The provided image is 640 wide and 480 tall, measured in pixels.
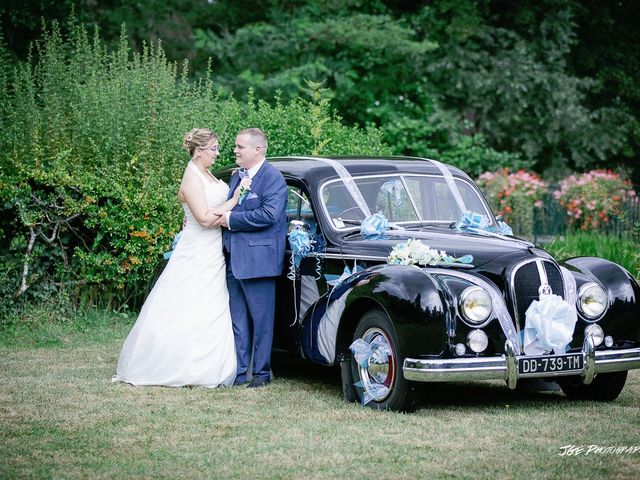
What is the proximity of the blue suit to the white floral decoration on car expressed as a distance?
114 cm

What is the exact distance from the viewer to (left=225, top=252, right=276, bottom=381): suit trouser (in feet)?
27.2

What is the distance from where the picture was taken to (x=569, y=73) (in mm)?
24531

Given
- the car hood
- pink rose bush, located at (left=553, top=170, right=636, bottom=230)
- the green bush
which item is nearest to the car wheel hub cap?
the car hood

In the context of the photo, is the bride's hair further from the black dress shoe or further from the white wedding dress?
the black dress shoe

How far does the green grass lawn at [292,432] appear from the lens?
579 cm

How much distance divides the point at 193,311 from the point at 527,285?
2.78m

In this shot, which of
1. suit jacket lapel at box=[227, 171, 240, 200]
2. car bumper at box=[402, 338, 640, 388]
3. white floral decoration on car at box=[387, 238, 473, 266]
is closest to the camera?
car bumper at box=[402, 338, 640, 388]

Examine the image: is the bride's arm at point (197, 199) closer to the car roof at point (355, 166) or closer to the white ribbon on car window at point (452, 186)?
the car roof at point (355, 166)

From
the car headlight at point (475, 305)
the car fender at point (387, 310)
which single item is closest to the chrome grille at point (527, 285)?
the car headlight at point (475, 305)

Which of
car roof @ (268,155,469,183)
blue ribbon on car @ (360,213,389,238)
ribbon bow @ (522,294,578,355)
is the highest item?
car roof @ (268,155,469,183)

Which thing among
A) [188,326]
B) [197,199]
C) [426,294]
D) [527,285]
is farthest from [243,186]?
[527,285]

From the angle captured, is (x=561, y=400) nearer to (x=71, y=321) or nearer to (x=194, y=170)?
(x=194, y=170)

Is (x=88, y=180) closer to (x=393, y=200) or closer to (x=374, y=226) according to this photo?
(x=393, y=200)

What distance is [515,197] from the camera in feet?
59.9
